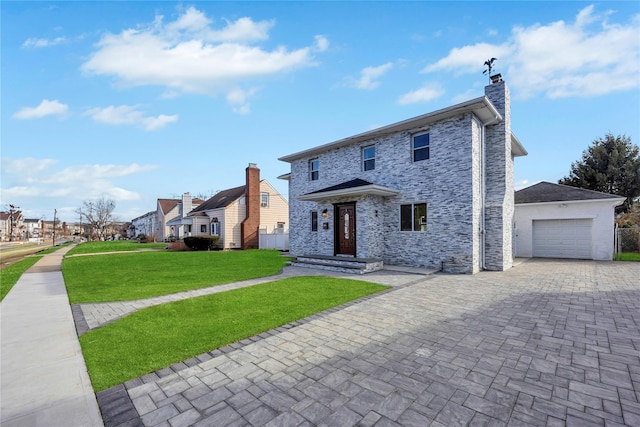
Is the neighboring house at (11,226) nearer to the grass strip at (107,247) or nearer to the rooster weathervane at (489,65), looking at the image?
the grass strip at (107,247)

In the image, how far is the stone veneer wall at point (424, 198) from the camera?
33.8 ft

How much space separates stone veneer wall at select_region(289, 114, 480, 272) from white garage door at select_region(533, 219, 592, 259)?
7.55 m

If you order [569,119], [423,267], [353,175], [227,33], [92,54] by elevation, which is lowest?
[423,267]

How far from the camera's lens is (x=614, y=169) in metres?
22.4

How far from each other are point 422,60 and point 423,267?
8.03 m

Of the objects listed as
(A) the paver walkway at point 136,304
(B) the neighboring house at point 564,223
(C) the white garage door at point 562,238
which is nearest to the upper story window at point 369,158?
(A) the paver walkway at point 136,304

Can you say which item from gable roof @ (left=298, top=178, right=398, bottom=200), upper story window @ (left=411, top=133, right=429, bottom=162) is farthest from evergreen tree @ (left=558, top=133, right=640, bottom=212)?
gable roof @ (left=298, top=178, right=398, bottom=200)

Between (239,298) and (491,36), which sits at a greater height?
(491,36)

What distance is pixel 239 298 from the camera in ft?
21.8

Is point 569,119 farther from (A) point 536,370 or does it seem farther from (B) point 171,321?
(B) point 171,321

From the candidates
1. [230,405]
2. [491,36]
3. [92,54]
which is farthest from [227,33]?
[230,405]

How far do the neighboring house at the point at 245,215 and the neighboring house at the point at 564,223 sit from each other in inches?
795

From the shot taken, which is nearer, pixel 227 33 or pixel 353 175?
pixel 227 33

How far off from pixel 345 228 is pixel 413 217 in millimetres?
3106
